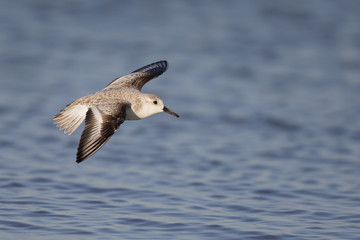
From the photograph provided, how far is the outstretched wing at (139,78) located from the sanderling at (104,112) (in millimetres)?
16

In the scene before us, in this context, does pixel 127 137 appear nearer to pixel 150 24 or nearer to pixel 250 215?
pixel 250 215

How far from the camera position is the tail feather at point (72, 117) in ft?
26.2

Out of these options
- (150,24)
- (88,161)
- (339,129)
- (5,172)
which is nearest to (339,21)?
(150,24)

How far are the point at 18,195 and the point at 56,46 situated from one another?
7.92 metres

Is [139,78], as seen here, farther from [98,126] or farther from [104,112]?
Answer: [98,126]

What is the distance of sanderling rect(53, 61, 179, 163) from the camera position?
23.4 feet

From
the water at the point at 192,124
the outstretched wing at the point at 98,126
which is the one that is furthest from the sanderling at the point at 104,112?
the water at the point at 192,124

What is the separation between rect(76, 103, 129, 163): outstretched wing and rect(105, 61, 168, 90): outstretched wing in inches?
61.3

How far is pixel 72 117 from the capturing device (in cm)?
808

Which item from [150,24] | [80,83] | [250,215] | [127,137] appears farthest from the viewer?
[150,24]

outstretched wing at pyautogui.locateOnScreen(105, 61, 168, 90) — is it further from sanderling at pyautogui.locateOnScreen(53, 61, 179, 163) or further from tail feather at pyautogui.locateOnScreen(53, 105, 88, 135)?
tail feather at pyautogui.locateOnScreen(53, 105, 88, 135)

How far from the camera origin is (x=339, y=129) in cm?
1210

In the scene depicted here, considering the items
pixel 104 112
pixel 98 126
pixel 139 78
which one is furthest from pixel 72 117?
pixel 139 78

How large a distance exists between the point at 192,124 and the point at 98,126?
203 inches
